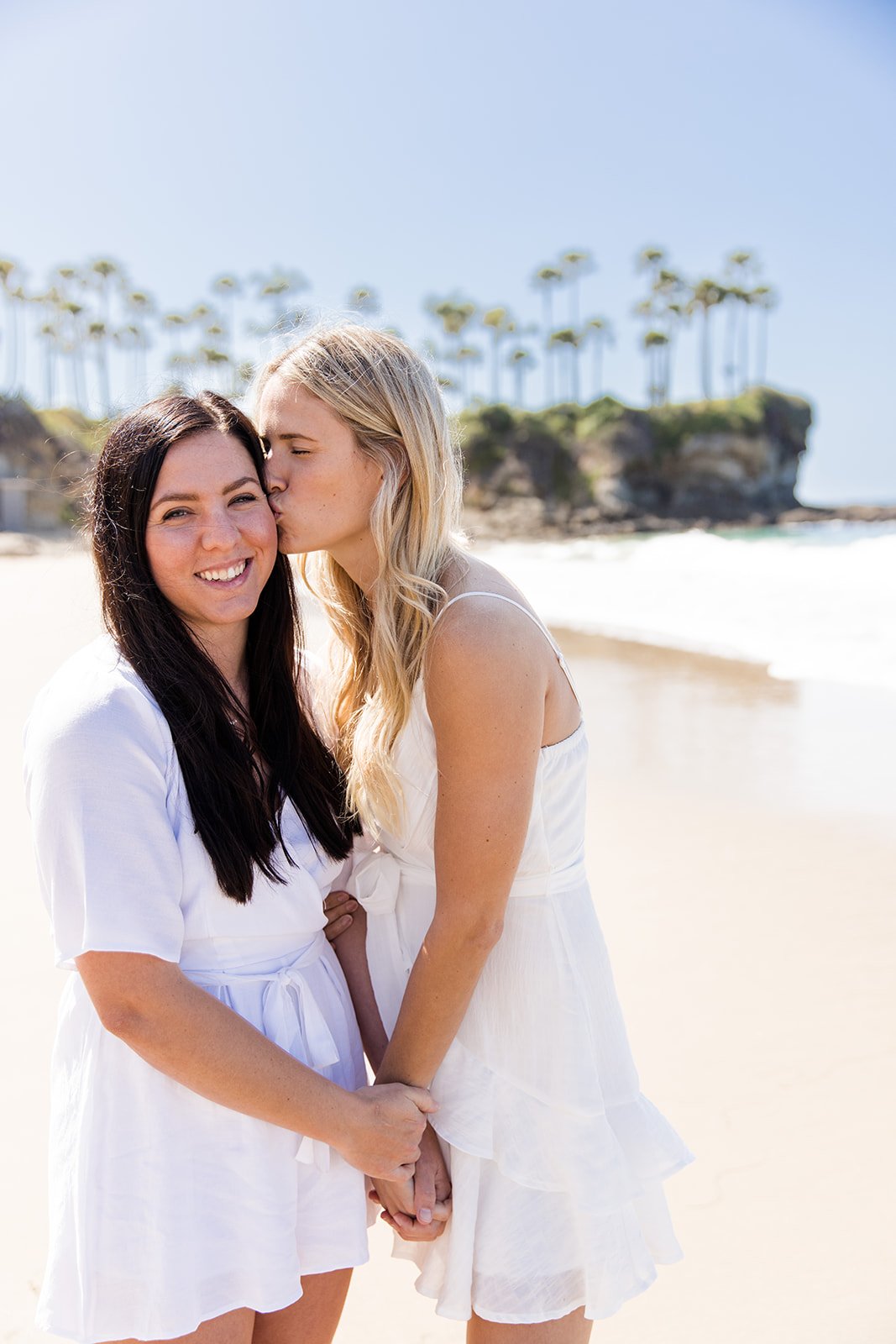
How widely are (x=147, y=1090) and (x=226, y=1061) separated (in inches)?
6.7

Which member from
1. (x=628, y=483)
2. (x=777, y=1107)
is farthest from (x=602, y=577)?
(x=628, y=483)

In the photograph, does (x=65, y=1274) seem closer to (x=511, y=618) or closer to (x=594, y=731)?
(x=511, y=618)

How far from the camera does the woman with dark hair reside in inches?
65.4

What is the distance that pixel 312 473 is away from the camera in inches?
83.6

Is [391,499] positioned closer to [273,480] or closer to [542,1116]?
[273,480]

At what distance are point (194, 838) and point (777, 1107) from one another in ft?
9.77

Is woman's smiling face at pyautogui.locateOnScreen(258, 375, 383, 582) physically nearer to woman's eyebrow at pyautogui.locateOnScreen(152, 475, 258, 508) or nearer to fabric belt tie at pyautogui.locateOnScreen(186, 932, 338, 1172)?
woman's eyebrow at pyautogui.locateOnScreen(152, 475, 258, 508)

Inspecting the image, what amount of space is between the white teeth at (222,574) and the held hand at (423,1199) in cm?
122

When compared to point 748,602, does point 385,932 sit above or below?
above

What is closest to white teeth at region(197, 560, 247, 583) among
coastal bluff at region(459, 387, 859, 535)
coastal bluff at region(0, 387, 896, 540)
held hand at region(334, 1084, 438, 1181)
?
held hand at region(334, 1084, 438, 1181)

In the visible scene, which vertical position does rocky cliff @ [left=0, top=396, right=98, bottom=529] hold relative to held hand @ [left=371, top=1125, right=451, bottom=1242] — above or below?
above

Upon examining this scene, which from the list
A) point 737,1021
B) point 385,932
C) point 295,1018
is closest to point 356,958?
point 385,932

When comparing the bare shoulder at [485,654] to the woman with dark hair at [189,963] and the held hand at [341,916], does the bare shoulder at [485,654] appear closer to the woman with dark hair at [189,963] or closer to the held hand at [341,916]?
the woman with dark hair at [189,963]

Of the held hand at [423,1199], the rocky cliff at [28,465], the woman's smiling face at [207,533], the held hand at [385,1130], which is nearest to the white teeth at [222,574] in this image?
the woman's smiling face at [207,533]
